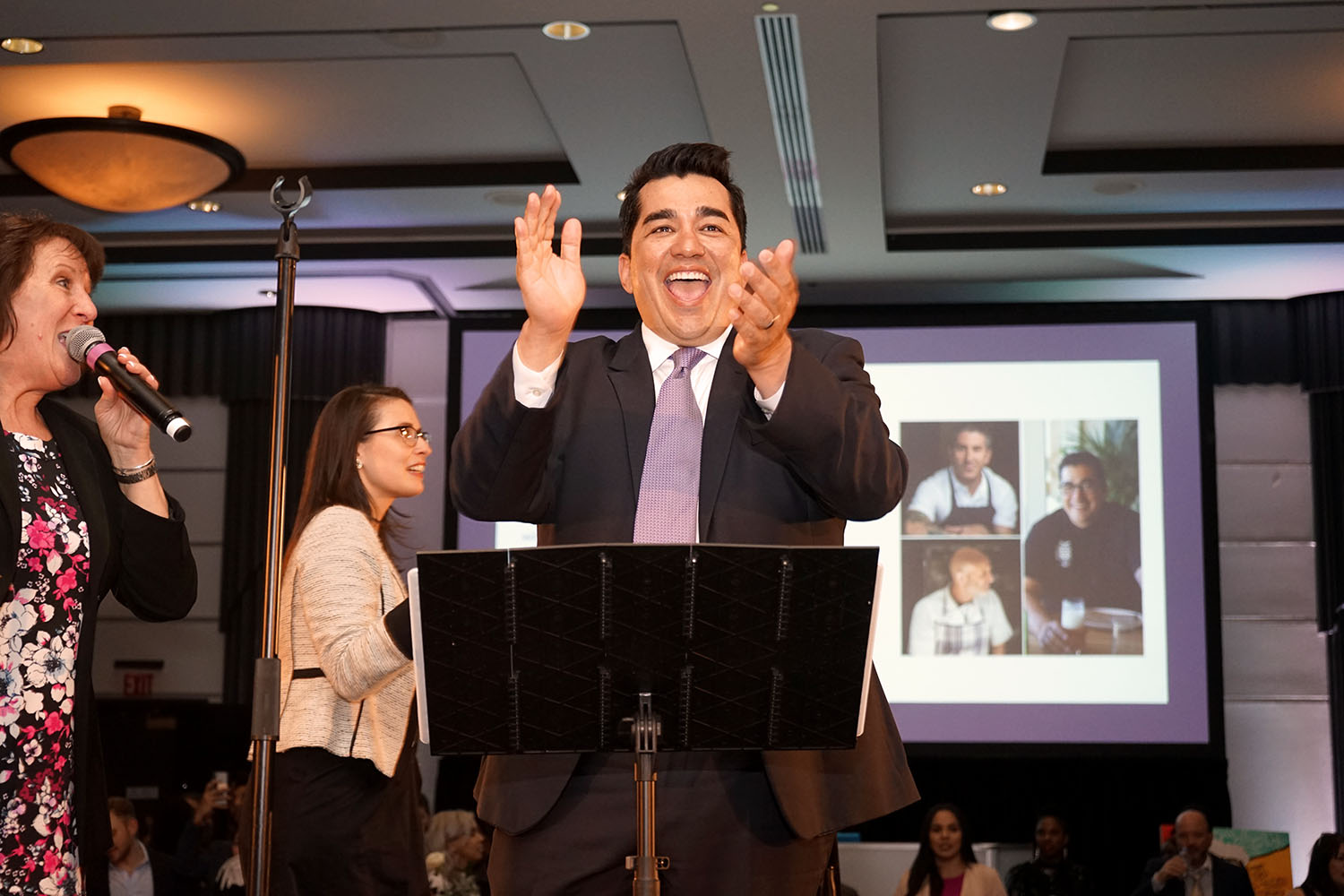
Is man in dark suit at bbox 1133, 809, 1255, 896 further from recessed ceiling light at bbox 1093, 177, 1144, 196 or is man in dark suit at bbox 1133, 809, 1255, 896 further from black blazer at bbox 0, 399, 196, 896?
black blazer at bbox 0, 399, 196, 896

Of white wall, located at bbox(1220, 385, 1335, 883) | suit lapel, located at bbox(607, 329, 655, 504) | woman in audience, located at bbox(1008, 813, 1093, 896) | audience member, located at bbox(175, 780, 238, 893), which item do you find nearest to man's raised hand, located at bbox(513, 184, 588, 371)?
suit lapel, located at bbox(607, 329, 655, 504)

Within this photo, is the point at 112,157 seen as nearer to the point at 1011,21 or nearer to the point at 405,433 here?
the point at 405,433

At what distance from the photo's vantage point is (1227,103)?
5.89m

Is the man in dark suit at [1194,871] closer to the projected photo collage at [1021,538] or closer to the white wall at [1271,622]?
the projected photo collage at [1021,538]

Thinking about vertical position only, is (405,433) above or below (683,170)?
below

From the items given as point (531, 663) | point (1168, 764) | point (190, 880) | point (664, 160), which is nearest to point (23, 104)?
point (190, 880)

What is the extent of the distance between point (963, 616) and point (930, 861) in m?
1.38

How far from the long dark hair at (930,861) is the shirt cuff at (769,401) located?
490cm

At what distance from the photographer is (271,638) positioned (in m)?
2.28

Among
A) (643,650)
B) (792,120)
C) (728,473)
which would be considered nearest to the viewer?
(643,650)

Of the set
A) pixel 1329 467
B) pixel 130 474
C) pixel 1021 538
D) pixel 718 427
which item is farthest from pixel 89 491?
pixel 1329 467

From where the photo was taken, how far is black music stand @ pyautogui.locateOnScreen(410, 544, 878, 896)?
5.24 ft

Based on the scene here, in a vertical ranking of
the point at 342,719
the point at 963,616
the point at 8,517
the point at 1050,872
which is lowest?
A: the point at 1050,872

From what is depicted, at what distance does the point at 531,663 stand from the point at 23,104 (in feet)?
17.1
